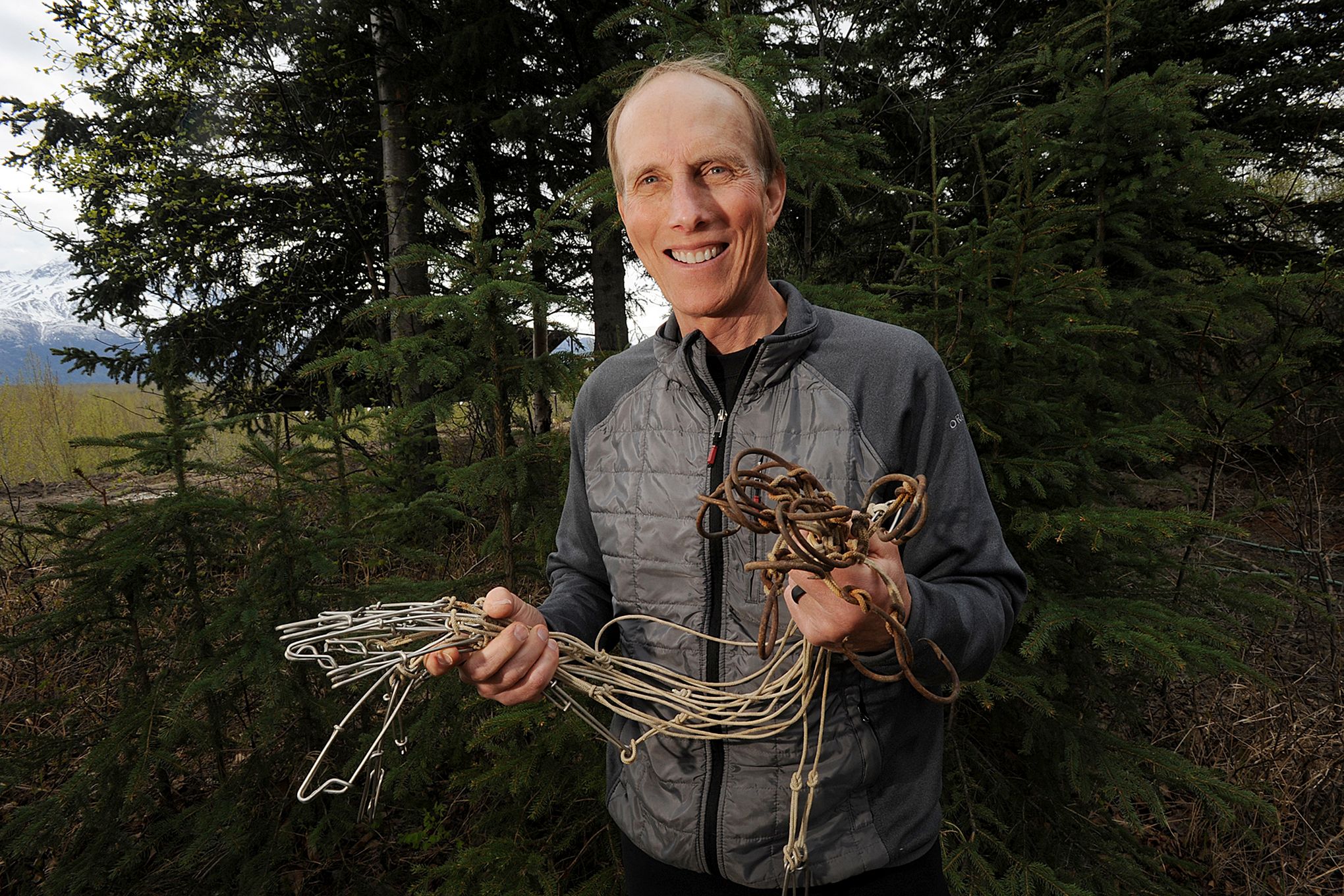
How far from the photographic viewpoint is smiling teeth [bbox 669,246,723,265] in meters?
1.30

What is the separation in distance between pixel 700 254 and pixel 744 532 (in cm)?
57

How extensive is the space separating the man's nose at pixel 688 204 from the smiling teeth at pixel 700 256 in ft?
0.17

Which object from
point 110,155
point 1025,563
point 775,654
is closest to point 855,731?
point 775,654

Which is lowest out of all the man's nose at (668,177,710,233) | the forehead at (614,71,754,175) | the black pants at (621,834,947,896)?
the black pants at (621,834,947,896)

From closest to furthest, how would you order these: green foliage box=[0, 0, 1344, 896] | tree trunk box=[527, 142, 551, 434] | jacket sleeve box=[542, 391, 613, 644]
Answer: jacket sleeve box=[542, 391, 613, 644] < green foliage box=[0, 0, 1344, 896] < tree trunk box=[527, 142, 551, 434]

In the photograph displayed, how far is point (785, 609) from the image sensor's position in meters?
1.31

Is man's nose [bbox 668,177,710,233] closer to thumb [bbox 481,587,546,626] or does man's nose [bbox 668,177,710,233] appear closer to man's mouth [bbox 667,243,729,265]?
man's mouth [bbox 667,243,729,265]

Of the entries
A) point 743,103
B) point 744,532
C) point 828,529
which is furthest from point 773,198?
point 828,529

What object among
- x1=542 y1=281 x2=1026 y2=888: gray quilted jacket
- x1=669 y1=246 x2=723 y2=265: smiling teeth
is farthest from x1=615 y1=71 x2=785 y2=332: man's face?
x1=542 y1=281 x2=1026 y2=888: gray quilted jacket

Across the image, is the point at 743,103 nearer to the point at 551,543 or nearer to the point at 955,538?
the point at 955,538

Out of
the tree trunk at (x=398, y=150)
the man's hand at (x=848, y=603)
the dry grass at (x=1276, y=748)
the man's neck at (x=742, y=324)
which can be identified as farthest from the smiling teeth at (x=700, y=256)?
the tree trunk at (x=398, y=150)

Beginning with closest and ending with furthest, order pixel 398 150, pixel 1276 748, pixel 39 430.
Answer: pixel 1276 748
pixel 398 150
pixel 39 430

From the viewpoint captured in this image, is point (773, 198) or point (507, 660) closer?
point (507, 660)

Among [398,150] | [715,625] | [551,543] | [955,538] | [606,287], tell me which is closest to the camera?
[955,538]
